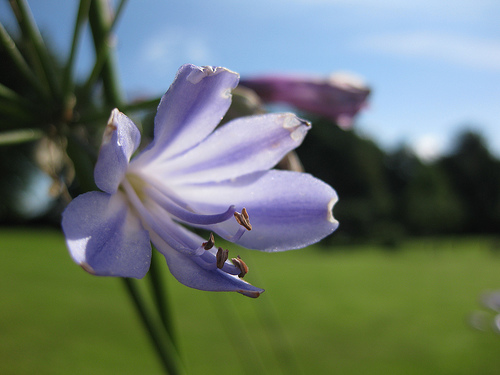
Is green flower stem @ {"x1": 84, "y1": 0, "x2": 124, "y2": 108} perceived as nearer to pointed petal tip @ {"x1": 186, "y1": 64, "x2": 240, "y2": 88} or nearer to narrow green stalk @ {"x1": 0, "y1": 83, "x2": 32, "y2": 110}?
narrow green stalk @ {"x1": 0, "y1": 83, "x2": 32, "y2": 110}

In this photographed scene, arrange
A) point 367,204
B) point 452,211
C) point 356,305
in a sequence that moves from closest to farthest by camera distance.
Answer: point 356,305, point 367,204, point 452,211

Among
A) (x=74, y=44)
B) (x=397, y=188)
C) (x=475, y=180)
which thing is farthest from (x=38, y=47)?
(x=475, y=180)

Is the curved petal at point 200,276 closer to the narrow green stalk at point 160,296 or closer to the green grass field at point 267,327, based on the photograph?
the narrow green stalk at point 160,296

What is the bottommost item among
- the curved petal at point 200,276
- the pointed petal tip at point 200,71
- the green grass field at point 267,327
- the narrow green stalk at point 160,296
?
the green grass field at point 267,327

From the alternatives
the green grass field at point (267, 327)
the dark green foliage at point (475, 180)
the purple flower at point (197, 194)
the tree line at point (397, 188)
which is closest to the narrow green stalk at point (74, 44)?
the purple flower at point (197, 194)

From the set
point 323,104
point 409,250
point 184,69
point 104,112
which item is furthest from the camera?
point 409,250

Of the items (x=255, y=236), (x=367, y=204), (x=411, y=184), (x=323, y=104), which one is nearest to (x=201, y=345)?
(x=323, y=104)

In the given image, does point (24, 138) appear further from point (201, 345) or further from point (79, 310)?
point (79, 310)

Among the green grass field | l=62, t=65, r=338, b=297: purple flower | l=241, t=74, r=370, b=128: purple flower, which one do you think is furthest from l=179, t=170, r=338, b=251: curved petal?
the green grass field
